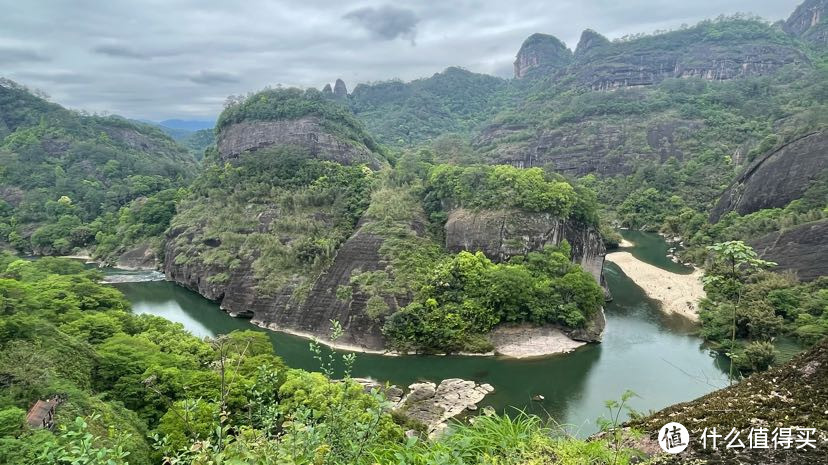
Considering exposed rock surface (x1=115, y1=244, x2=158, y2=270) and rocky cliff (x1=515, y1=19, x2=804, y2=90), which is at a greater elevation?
rocky cliff (x1=515, y1=19, x2=804, y2=90)

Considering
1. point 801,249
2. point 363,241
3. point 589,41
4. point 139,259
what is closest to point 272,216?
point 363,241

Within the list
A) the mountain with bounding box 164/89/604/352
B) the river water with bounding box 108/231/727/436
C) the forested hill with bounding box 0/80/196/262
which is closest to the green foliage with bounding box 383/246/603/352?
the mountain with bounding box 164/89/604/352

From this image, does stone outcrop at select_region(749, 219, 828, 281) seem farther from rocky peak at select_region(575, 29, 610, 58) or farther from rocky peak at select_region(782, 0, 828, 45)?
rocky peak at select_region(575, 29, 610, 58)

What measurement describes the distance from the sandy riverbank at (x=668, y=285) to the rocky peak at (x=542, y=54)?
11182 cm

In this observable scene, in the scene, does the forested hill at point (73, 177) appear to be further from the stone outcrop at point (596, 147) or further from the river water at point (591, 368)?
the stone outcrop at point (596, 147)

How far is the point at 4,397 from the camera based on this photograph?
9.59m

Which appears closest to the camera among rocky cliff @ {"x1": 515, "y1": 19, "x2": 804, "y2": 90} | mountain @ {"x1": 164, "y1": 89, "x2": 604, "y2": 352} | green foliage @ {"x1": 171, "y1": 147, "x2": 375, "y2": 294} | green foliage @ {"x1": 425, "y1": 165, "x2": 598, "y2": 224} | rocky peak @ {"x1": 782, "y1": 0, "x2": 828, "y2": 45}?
mountain @ {"x1": 164, "y1": 89, "x2": 604, "y2": 352}

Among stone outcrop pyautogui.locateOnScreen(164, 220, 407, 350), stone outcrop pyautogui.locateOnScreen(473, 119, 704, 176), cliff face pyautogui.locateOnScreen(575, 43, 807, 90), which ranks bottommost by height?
stone outcrop pyautogui.locateOnScreen(164, 220, 407, 350)

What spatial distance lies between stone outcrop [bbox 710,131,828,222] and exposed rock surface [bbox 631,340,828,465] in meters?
42.6

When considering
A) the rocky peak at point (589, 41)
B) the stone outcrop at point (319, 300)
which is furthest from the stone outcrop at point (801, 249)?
the rocky peak at point (589, 41)

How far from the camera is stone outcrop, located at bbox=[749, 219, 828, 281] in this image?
26.5 meters

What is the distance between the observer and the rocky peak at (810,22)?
326ft

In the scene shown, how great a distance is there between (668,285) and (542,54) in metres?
123

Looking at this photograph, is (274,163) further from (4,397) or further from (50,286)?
(4,397)
